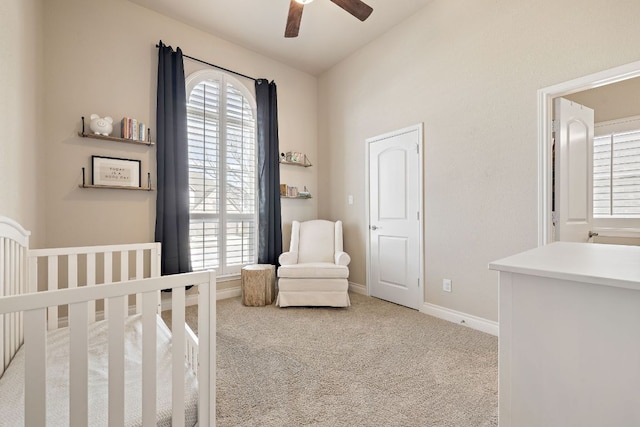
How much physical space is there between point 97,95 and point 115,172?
0.72 metres

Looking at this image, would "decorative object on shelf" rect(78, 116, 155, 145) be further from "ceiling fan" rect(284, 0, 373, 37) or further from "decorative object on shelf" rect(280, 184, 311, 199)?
"ceiling fan" rect(284, 0, 373, 37)

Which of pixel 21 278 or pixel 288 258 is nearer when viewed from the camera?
pixel 21 278

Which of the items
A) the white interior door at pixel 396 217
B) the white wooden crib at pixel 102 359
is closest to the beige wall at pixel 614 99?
the white interior door at pixel 396 217

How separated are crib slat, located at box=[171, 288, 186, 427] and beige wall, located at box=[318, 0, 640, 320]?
2407 mm

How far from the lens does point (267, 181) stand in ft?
12.0

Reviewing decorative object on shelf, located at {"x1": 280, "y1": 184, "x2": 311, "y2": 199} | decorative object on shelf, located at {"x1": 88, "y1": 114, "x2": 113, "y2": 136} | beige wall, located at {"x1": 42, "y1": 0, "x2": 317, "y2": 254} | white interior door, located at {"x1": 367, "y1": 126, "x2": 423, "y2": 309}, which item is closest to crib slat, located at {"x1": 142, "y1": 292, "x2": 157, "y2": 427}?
beige wall, located at {"x1": 42, "y1": 0, "x2": 317, "y2": 254}

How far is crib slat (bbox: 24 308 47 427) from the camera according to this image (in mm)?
746

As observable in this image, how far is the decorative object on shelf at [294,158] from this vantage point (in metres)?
3.89

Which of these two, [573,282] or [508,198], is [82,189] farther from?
[508,198]

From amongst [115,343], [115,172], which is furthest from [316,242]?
[115,343]

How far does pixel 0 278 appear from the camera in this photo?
124 centimetres

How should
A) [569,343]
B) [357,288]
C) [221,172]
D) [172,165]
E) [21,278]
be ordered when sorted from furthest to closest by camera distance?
[357,288] < [221,172] < [172,165] < [21,278] < [569,343]

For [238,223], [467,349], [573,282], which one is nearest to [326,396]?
[467,349]

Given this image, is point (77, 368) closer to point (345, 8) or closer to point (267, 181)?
point (345, 8)
